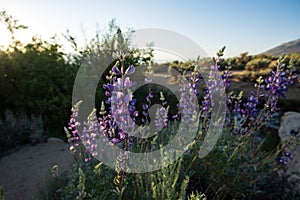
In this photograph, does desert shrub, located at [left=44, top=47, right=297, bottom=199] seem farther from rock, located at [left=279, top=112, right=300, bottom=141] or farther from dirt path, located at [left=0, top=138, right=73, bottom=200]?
rock, located at [left=279, top=112, right=300, bottom=141]

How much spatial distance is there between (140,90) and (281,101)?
4.33 m

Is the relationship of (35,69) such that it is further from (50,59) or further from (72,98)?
(72,98)

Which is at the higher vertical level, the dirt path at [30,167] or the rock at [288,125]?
the rock at [288,125]

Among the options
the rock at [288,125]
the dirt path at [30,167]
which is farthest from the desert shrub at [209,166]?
the rock at [288,125]

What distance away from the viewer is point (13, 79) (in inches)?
246

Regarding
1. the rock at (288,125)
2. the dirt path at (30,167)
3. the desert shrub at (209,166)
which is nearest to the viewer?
the desert shrub at (209,166)

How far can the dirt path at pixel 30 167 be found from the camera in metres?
3.08

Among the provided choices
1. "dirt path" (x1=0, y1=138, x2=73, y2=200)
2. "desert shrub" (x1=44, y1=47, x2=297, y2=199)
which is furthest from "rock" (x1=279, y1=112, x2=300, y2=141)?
"dirt path" (x1=0, y1=138, x2=73, y2=200)

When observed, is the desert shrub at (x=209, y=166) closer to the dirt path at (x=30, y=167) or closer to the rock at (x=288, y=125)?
the dirt path at (x=30, y=167)

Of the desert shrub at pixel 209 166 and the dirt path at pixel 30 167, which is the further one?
the dirt path at pixel 30 167

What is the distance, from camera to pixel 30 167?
367cm

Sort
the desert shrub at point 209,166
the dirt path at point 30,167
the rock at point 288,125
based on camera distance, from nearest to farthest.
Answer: the desert shrub at point 209,166, the dirt path at point 30,167, the rock at point 288,125

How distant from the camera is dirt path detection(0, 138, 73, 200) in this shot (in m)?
3.08

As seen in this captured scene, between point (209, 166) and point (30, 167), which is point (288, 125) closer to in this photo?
point (209, 166)
